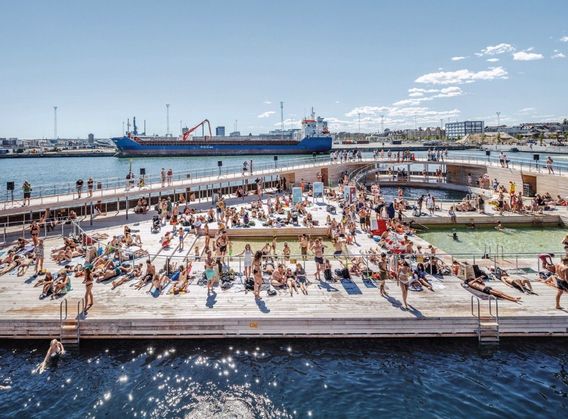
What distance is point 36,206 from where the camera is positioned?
65.2ft

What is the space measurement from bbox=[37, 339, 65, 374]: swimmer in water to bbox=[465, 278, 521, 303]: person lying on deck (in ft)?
36.9

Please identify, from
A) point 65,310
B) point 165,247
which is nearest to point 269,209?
point 165,247

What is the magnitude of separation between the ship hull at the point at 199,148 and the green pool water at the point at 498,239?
259 feet

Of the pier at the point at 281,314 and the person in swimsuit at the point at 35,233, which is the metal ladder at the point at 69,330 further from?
the person in swimsuit at the point at 35,233

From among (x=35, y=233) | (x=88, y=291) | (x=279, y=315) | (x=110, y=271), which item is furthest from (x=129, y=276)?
(x=35, y=233)

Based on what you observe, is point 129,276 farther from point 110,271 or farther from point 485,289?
point 485,289

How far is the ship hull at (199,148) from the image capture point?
340 feet

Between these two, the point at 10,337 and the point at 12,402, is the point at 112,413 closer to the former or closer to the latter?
the point at 12,402

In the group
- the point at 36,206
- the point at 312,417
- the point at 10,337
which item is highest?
the point at 36,206

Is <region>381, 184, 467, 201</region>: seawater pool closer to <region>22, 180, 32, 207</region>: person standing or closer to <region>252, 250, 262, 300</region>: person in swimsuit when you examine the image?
<region>252, 250, 262, 300</region>: person in swimsuit

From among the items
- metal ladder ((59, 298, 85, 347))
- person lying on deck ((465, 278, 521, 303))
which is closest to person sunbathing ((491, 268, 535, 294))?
person lying on deck ((465, 278, 521, 303))

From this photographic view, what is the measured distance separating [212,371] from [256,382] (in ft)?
3.64

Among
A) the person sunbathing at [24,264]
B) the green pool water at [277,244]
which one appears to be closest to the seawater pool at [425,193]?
the green pool water at [277,244]

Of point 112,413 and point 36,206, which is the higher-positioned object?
point 36,206
